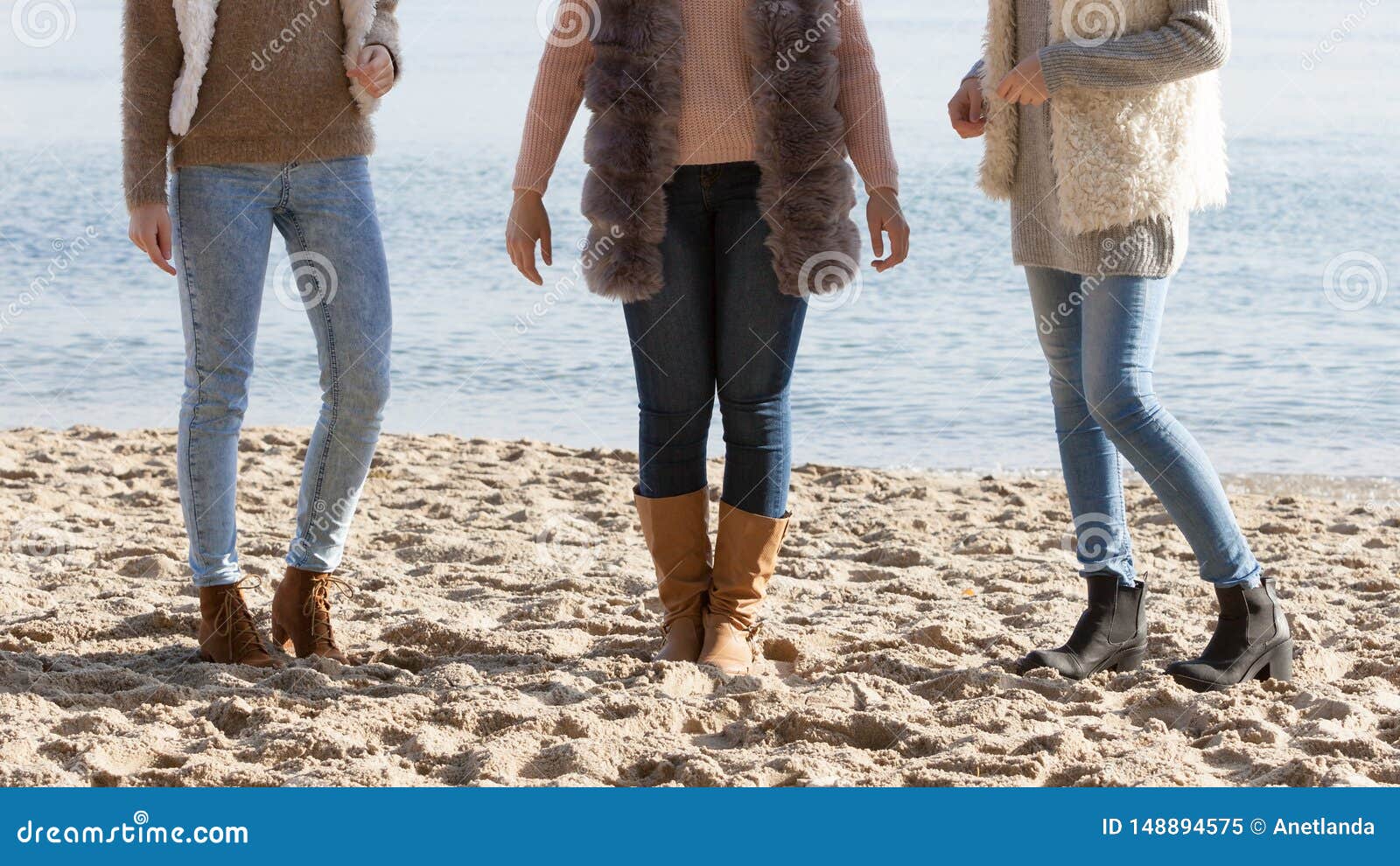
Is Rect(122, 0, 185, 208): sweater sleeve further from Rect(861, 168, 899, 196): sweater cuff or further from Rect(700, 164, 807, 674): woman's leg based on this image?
Rect(861, 168, 899, 196): sweater cuff

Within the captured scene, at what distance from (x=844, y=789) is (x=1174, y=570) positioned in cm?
221

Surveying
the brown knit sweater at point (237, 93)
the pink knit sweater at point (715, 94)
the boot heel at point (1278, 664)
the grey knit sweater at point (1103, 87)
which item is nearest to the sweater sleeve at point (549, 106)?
the pink knit sweater at point (715, 94)

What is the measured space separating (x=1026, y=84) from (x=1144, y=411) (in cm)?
67

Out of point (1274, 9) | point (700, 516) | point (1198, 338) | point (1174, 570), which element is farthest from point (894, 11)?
point (700, 516)

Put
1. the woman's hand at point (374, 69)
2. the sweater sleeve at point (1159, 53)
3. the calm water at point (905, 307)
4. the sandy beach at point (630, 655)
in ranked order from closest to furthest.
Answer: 1. the sandy beach at point (630, 655)
2. the sweater sleeve at point (1159, 53)
3. the woman's hand at point (374, 69)
4. the calm water at point (905, 307)

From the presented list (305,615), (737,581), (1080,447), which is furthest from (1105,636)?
(305,615)

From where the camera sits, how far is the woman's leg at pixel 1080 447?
9.32ft

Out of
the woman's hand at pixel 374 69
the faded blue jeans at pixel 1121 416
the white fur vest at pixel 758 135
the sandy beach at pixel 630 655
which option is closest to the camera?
the sandy beach at pixel 630 655

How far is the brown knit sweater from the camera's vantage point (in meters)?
2.75

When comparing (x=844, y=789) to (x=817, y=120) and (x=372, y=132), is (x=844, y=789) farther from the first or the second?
(x=372, y=132)

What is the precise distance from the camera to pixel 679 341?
9.30ft

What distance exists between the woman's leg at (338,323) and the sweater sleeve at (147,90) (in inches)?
10.2

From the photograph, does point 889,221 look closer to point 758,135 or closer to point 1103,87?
point 758,135

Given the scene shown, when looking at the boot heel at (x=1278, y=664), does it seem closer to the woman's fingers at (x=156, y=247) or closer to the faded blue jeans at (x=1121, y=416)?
the faded blue jeans at (x=1121, y=416)
